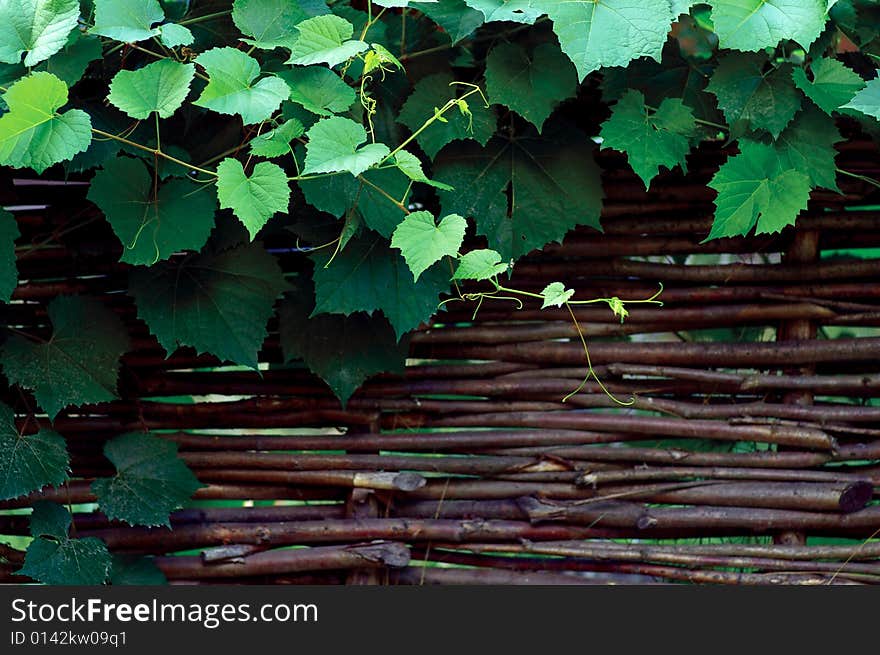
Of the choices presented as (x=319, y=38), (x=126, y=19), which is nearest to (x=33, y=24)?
(x=126, y=19)

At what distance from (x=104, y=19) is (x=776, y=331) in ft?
3.70

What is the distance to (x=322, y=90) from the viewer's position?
4.17ft

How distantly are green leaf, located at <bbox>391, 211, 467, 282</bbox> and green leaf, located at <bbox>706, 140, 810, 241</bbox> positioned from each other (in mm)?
390

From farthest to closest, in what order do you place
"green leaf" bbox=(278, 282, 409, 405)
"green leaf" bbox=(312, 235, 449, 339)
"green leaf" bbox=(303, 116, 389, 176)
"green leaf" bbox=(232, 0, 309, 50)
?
1. "green leaf" bbox=(278, 282, 409, 405)
2. "green leaf" bbox=(312, 235, 449, 339)
3. "green leaf" bbox=(232, 0, 309, 50)
4. "green leaf" bbox=(303, 116, 389, 176)

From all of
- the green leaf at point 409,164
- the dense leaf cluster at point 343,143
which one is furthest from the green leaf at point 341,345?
the green leaf at point 409,164

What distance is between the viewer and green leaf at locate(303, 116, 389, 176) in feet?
3.84

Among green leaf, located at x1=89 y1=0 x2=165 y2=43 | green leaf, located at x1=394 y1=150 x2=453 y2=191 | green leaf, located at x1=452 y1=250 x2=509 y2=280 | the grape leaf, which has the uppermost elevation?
green leaf, located at x1=89 y1=0 x2=165 y2=43

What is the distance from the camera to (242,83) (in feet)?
4.01

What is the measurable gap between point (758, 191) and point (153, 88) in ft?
2.76

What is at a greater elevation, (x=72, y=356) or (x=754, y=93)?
(x=754, y=93)

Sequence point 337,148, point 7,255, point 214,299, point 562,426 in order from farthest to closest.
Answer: point 562,426
point 214,299
point 7,255
point 337,148

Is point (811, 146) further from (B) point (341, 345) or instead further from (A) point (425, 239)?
(B) point (341, 345)

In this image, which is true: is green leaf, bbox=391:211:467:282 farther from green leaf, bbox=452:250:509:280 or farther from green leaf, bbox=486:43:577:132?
green leaf, bbox=486:43:577:132

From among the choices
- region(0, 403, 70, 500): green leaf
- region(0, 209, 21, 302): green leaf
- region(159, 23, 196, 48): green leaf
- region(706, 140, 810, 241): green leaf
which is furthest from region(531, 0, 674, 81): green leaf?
region(0, 403, 70, 500): green leaf
